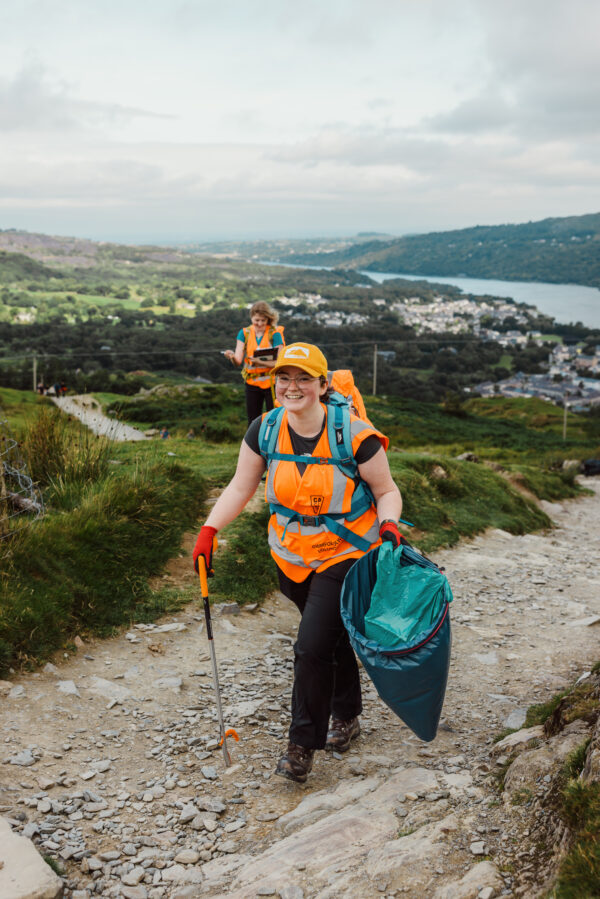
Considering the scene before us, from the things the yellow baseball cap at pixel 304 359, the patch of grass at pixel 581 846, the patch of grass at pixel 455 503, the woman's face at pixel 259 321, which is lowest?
the patch of grass at pixel 455 503

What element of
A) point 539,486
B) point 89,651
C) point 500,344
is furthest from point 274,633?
point 500,344

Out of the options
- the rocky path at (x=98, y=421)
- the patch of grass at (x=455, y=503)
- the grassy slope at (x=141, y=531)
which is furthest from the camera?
the patch of grass at (x=455, y=503)

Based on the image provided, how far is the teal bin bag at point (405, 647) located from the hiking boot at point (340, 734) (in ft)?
2.91

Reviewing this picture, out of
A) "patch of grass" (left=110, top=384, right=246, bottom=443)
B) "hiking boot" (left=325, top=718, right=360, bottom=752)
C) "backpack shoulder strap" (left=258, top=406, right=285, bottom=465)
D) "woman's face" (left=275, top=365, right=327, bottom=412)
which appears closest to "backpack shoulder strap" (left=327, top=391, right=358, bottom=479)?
"woman's face" (left=275, top=365, right=327, bottom=412)

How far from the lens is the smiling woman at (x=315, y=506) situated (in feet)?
13.0

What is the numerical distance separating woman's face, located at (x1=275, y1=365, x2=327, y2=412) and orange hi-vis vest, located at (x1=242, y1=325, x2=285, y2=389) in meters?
6.11

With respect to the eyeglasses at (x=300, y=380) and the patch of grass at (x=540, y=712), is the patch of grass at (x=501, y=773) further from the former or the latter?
the eyeglasses at (x=300, y=380)

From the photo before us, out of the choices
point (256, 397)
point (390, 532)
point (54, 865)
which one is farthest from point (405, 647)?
point (256, 397)

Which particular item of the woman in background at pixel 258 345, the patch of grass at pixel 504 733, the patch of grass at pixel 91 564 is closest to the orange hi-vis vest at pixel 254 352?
the woman in background at pixel 258 345

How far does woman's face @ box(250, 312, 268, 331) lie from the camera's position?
9.95m

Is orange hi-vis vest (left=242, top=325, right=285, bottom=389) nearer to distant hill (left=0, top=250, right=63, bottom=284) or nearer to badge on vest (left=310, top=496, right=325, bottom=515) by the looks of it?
badge on vest (left=310, top=496, right=325, bottom=515)

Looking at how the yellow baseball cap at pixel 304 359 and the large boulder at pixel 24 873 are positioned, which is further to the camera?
the yellow baseball cap at pixel 304 359

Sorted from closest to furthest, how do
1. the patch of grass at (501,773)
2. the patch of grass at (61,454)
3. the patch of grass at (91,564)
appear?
the patch of grass at (501,773), the patch of grass at (91,564), the patch of grass at (61,454)

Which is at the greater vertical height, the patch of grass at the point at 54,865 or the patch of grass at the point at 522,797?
the patch of grass at the point at 522,797
